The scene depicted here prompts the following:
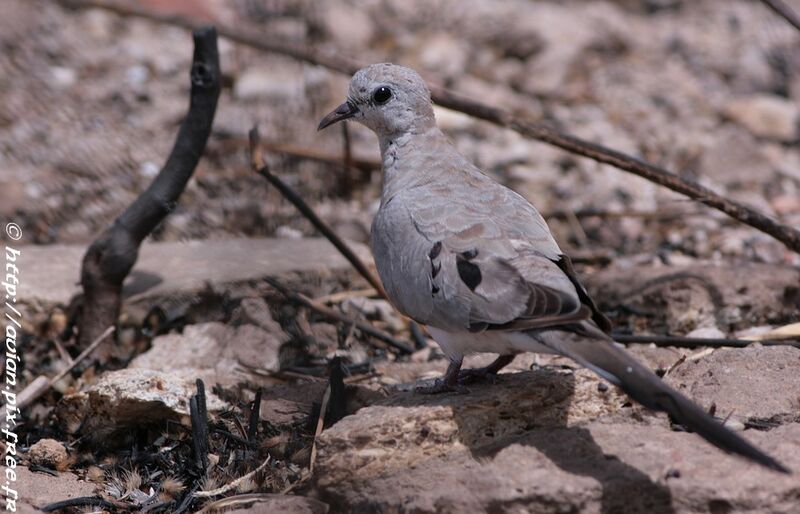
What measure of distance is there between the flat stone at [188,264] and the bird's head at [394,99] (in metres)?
1.24

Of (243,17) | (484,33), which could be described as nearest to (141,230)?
(243,17)

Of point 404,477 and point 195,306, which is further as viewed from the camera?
point 195,306

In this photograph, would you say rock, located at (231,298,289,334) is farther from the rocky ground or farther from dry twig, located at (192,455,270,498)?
dry twig, located at (192,455,270,498)

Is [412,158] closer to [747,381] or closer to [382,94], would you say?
[382,94]

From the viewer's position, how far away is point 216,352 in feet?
16.0

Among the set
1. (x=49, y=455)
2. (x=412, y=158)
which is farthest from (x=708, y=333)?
(x=49, y=455)

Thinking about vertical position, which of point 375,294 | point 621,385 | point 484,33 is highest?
point 484,33

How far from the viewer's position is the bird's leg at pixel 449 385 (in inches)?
145

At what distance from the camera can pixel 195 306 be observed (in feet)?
17.0

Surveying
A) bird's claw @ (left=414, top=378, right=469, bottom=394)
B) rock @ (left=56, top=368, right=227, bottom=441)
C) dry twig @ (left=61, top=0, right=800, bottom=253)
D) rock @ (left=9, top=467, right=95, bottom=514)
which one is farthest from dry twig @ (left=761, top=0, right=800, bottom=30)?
rock @ (left=9, top=467, right=95, bottom=514)

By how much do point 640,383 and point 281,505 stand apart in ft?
4.06

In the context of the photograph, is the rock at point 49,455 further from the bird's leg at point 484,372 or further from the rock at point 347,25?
the rock at point 347,25

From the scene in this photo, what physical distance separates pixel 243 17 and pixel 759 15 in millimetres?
4322

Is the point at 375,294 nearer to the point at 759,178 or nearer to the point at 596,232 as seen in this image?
the point at 596,232
